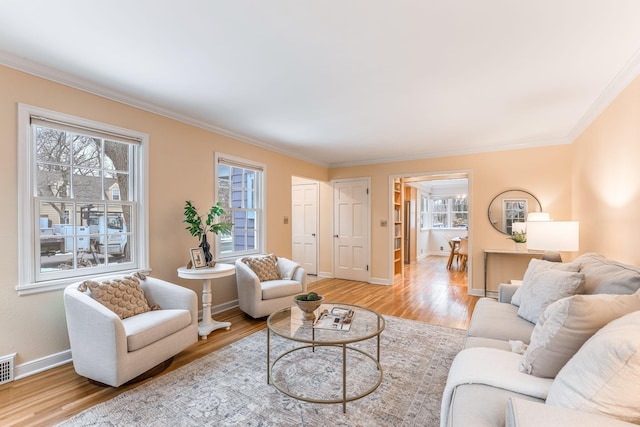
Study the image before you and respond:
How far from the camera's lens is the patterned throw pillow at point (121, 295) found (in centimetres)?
240

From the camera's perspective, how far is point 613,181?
278 cm

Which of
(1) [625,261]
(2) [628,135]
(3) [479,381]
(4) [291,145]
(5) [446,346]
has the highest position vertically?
(4) [291,145]

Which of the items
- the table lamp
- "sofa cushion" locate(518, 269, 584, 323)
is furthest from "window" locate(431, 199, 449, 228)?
"sofa cushion" locate(518, 269, 584, 323)

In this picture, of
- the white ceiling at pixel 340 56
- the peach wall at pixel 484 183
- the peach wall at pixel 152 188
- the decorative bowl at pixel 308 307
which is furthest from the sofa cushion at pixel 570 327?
the peach wall at pixel 484 183

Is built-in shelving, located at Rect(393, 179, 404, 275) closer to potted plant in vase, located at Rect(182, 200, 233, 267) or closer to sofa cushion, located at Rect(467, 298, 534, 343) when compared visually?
sofa cushion, located at Rect(467, 298, 534, 343)

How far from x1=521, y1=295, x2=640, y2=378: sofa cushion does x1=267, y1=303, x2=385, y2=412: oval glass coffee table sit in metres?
0.94

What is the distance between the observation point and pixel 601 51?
214 cm

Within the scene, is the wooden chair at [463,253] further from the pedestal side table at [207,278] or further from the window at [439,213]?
the pedestal side table at [207,278]

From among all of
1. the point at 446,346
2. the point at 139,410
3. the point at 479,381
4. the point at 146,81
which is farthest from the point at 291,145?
the point at 479,381

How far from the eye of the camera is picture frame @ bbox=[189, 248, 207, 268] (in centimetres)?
325

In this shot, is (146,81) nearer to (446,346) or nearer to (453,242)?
(446,346)

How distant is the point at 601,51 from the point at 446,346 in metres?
2.69

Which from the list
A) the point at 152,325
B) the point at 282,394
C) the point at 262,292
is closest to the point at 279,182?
the point at 262,292

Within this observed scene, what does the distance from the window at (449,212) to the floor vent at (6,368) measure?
10.4 meters
